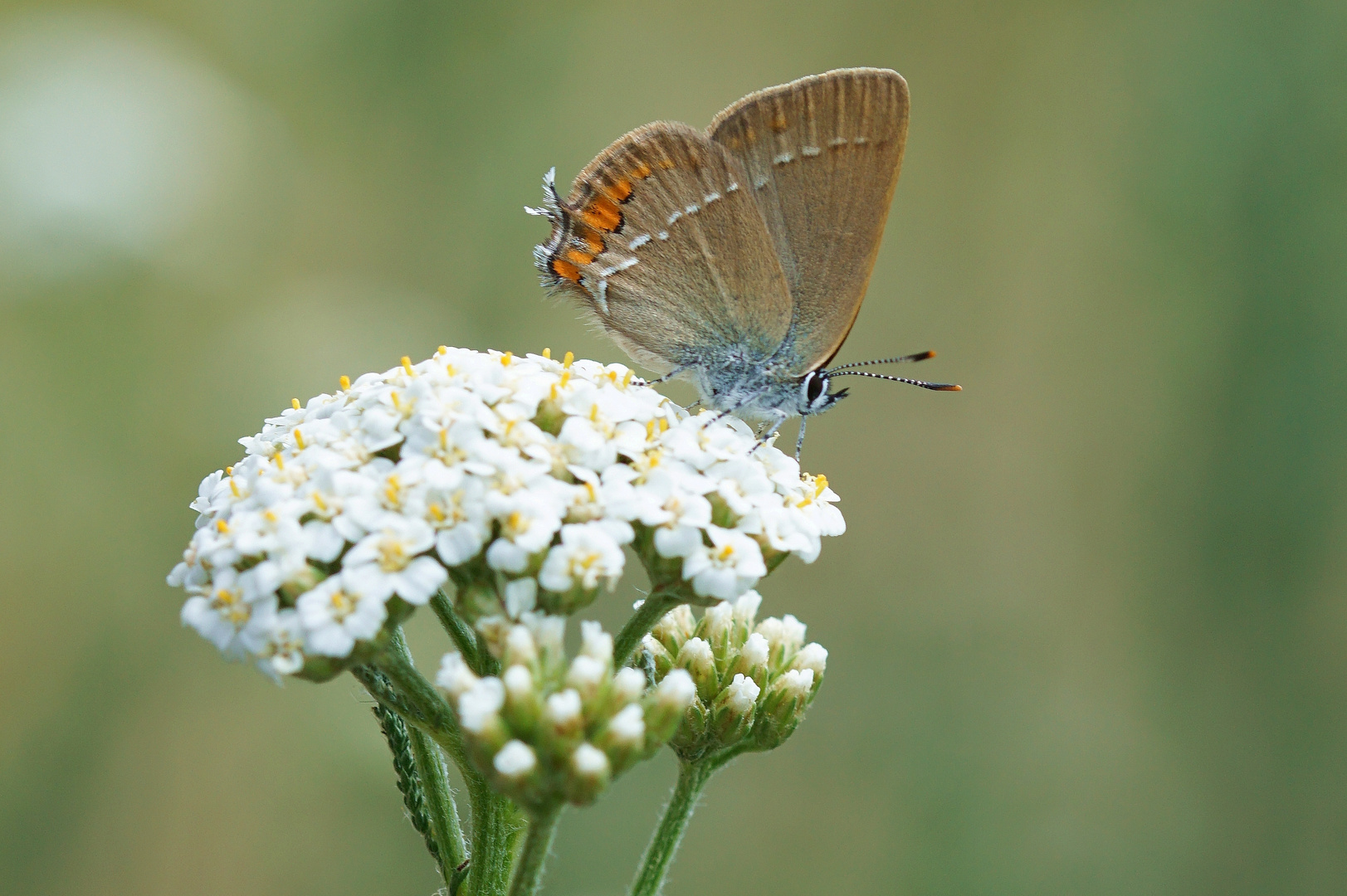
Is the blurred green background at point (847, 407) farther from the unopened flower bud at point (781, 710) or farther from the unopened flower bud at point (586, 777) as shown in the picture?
the unopened flower bud at point (586, 777)

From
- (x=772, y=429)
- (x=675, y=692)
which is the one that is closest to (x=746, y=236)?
(x=772, y=429)

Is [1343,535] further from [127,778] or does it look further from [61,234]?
[61,234]

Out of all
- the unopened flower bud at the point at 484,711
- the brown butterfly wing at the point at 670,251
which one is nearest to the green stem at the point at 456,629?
the unopened flower bud at the point at 484,711

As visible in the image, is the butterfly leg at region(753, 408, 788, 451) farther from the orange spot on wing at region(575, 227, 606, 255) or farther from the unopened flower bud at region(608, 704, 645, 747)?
the unopened flower bud at region(608, 704, 645, 747)

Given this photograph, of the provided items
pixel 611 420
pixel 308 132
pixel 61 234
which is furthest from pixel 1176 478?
pixel 61 234

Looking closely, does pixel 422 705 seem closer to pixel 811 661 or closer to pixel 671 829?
pixel 671 829

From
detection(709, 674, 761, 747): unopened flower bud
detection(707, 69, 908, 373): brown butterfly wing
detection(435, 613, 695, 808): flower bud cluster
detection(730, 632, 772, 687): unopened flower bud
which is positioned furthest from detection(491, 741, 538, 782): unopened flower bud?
detection(707, 69, 908, 373): brown butterfly wing
